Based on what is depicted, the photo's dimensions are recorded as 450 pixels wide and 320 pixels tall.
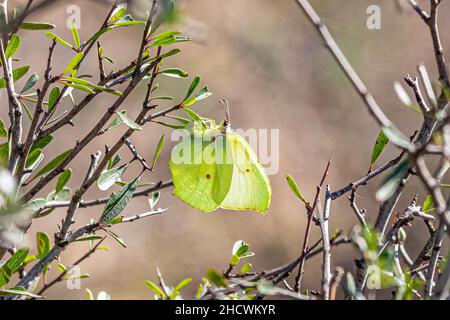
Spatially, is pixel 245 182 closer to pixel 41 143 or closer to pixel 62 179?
pixel 62 179

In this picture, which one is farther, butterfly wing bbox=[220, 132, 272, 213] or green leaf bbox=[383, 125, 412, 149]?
butterfly wing bbox=[220, 132, 272, 213]

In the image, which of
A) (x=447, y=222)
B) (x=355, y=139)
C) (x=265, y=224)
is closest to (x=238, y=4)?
(x=355, y=139)

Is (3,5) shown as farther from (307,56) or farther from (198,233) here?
(307,56)

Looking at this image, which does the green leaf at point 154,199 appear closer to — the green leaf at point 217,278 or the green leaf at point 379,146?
the green leaf at point 379,146

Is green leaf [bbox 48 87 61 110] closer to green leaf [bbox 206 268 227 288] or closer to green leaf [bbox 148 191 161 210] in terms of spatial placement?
green leaf [bbox 148 191 161 210]

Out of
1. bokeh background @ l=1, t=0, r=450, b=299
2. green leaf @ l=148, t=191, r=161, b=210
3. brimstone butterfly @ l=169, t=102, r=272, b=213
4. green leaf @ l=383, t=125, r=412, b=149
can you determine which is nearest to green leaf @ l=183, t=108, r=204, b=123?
brimstone butterfly @ l=169, t=102, r=272, b=213

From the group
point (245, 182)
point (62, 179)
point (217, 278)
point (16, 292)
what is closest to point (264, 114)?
point (245, 182)

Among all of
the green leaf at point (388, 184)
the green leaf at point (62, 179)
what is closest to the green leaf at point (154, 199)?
the green leaf at point (62, 179)
